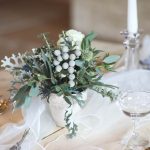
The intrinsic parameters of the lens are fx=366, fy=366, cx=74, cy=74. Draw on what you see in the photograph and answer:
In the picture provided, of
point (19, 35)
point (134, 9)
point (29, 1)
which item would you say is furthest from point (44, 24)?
point (134, 9)

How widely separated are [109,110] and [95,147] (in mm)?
178

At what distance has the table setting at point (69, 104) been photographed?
3.11 feet

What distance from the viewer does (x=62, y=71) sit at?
95cm

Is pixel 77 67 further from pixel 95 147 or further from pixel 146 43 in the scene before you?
pixel 146 43

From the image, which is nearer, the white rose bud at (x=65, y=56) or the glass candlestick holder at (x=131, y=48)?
the white rose bud at (x=65, y=56)

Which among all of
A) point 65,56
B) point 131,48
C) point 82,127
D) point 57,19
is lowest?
point 57,19

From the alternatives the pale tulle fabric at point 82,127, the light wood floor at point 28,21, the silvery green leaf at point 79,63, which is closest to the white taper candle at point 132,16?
the pale tulle fabric at point 82,127

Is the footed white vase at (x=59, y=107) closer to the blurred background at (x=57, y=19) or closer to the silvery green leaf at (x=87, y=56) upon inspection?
the silvery green leaf at (x=87, y=56)

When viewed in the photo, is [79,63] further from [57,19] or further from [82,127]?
[57,19]

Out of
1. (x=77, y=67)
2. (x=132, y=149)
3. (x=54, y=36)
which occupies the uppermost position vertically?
(x=77, y=67)

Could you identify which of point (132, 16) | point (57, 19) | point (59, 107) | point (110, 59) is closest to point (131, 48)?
point (132, 16)

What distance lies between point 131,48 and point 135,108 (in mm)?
471

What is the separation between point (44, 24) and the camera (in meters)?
4.60

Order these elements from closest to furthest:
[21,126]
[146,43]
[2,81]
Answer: [21,126] → [2,81] → [146,43]
